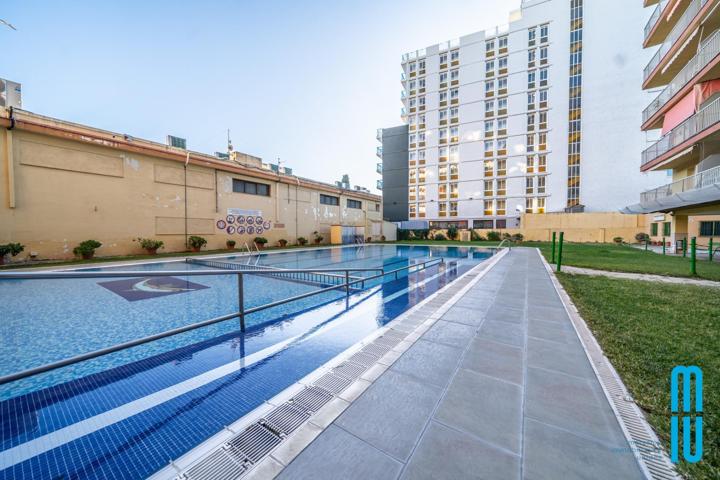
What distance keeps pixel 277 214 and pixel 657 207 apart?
74.9ft

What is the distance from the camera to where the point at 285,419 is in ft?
6.13

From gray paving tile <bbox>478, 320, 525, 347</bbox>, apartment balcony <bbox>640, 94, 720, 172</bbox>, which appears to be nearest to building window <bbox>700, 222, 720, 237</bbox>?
apartment balcony <bbox>640, 94, 720, 172</bbox>

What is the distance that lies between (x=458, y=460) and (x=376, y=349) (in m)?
1.57

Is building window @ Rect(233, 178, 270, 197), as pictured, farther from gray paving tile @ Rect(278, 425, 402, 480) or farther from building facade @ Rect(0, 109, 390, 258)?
gray paving tile @ Rect(278, 425, 402, 480)

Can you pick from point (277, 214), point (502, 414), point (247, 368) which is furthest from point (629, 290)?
point (277, 214)

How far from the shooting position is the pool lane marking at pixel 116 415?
1.75m

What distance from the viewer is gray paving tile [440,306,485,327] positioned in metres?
3.86

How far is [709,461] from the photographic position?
143 centimetres

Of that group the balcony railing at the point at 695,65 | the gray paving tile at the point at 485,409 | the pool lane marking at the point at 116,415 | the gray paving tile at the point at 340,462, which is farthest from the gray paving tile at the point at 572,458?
the balcony railing at the point at 695,65

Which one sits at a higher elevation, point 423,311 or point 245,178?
point 245,178

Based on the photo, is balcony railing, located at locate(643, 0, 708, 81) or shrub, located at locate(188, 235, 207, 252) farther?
shrub, located at locate(188, 235, 207, 252)

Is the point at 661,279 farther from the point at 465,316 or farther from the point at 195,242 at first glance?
the point at 195,242

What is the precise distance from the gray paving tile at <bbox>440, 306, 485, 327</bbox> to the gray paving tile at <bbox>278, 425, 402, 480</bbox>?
8.83ft

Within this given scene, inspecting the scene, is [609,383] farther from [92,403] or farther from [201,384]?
[92,403]
